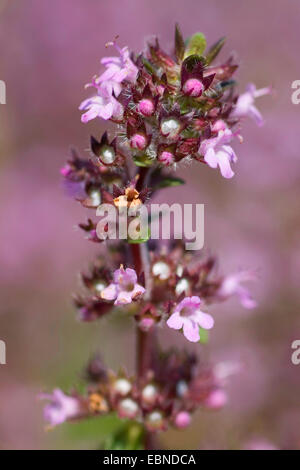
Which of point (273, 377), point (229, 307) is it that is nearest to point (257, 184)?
point (229, 307)

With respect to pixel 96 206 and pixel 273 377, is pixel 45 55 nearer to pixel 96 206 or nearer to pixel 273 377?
pixel 273 377

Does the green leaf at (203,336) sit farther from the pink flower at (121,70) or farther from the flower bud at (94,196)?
the pink flower at (121,70)

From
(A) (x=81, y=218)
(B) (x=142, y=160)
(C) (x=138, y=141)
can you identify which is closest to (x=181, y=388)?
(B) (x=142, y=160)

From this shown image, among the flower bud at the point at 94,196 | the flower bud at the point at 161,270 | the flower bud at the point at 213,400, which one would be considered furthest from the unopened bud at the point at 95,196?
the flower bud at the point at 213,400

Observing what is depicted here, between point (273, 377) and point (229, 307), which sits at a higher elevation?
point (229, 307)

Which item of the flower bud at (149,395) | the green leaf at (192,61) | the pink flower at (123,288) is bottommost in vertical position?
the flower bud at (149,395)

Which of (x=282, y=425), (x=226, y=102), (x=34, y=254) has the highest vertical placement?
(x=34, y=254)
